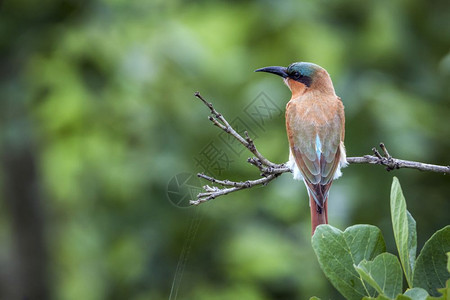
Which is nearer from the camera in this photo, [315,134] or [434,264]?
[434,264]

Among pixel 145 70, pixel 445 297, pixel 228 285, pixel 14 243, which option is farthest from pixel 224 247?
pixel 445 297

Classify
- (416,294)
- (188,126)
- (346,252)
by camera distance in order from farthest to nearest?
(188,126), (346,252), (416,294)

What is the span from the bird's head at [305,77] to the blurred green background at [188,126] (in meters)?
1.05

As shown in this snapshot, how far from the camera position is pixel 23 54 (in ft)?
11.5

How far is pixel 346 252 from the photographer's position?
96 cm

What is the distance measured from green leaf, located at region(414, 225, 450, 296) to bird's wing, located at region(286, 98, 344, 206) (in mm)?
507

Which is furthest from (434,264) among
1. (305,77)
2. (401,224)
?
(305,77)

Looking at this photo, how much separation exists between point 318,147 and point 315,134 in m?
0.04

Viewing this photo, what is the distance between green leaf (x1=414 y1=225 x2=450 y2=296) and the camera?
956 mm

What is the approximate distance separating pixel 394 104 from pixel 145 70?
4.47ft

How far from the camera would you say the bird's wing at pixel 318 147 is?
1498mm

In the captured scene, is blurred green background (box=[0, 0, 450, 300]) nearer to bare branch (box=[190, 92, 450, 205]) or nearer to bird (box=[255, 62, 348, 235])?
bird (box=[255, 62, 348, 235])

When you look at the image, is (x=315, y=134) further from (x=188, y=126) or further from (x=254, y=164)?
(x=188, y=126)

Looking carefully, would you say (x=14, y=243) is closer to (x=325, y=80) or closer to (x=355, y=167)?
(x=355, y=167)
